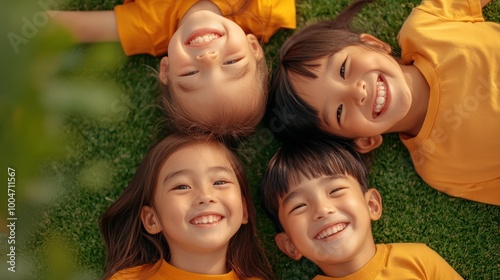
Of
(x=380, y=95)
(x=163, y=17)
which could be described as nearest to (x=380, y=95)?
(x=380, y=95)

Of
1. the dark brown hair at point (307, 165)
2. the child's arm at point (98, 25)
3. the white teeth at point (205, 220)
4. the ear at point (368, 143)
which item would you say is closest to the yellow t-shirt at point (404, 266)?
the dark brown hair at point (307, 165)

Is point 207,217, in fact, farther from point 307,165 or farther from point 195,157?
point 307,165

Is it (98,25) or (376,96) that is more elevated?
(98,25)

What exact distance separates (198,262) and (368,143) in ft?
2.45

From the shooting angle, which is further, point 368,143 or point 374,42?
point 368,143

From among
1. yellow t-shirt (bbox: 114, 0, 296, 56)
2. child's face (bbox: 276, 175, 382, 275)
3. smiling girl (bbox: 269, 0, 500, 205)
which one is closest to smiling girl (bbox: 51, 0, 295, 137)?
yellow t-shirt (bbox: 114, 0, 296, 56)

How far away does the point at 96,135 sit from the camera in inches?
77.7

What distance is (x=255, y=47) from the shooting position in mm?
1843

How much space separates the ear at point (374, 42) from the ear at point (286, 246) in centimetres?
73

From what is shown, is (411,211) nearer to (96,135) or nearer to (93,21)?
(96,135)

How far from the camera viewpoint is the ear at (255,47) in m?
1.83

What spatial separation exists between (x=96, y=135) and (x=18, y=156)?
1.58 m

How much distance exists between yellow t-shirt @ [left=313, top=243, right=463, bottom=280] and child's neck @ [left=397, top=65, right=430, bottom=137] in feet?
1.48

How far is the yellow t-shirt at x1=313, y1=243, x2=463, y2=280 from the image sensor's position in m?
1.78
